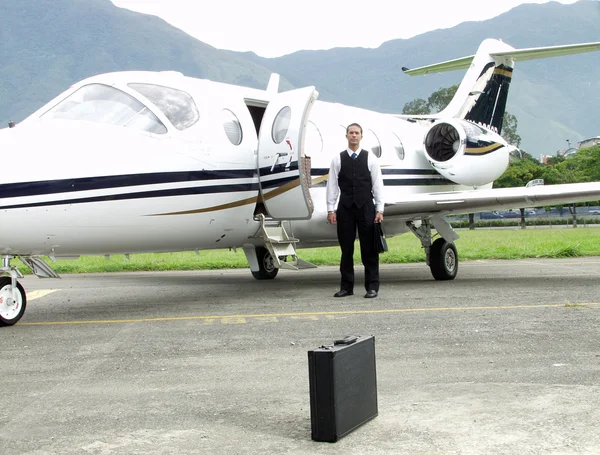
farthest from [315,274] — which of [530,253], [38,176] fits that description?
[38,176]

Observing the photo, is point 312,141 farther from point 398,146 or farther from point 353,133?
point 398,146

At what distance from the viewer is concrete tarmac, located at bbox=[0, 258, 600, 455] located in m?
3.77

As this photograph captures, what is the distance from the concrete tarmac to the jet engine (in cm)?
437

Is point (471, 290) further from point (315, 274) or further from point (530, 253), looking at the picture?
point (530, 253)

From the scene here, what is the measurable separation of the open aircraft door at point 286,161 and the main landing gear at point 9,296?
3.58 meters

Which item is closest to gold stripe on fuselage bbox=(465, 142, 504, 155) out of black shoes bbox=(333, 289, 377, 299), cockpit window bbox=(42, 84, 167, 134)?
black shoes bbox=(333, 289, 377, 299)

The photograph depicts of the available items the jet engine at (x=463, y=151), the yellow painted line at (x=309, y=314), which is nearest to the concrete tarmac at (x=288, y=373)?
the yellow painted line at (x=309, y=314)

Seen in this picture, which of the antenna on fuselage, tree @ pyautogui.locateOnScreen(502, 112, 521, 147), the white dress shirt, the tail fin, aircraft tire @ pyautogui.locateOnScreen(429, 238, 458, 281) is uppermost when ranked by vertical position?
tree @ pyautogui.locateOnScreen(502, 112, 521, 147)

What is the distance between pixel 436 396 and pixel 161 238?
521cm

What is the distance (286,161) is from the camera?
32.0 feet

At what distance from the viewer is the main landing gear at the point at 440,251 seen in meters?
12.4

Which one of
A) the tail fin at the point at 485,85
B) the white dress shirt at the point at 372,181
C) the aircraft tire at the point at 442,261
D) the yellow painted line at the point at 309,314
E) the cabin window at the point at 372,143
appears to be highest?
the tail fin at the point at 485,85

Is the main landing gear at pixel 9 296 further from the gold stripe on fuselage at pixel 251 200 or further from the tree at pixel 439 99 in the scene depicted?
the tree at pixel 439 99

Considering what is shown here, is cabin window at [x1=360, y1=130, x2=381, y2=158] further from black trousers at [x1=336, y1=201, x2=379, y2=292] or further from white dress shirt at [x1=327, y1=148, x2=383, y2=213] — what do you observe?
black trousers at [x1=336, y1=201, x2=379, y2=292]
